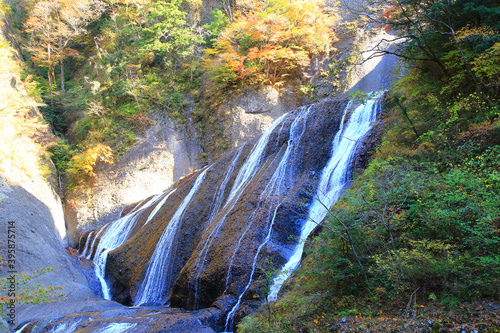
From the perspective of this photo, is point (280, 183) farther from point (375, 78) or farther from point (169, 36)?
point (169, 36)

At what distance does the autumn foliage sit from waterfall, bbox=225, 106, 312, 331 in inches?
291

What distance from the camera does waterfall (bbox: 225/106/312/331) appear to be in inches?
287

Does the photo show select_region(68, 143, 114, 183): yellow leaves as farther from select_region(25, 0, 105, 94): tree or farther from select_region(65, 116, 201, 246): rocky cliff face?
select_region(25, 0, 105, 94): tree

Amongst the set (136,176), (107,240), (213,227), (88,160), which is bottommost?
(213,227)

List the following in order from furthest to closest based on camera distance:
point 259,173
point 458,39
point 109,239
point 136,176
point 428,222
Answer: point 136,176, point 109,239, point 259,173, point 458,39, point 428,222

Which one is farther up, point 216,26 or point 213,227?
point 216,26

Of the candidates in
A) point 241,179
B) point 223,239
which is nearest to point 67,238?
point 241,179

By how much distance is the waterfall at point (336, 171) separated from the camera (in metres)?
7.45

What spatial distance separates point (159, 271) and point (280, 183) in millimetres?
5072

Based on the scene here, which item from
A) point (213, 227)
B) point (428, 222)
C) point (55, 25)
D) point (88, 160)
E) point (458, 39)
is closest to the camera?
point (428, 222)

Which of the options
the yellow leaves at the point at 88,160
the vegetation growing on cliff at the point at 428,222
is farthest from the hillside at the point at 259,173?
the yellow leaves at the point at 88,160

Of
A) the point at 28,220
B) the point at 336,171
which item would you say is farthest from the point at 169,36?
the point at 336,171

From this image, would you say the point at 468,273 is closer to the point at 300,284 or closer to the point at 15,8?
the point at 300,284

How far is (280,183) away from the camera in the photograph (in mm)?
9438
